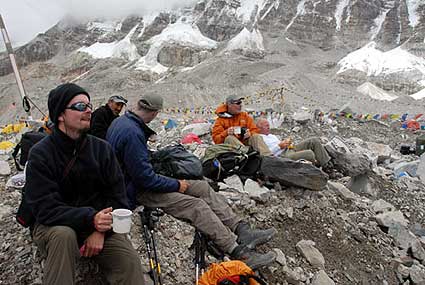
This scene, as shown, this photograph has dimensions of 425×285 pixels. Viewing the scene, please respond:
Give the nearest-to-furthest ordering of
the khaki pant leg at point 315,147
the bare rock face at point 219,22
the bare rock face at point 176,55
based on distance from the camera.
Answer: the khaki pant leg at point 315,147
the bare rock face at point 176,55
the bare rock face at point 219,22

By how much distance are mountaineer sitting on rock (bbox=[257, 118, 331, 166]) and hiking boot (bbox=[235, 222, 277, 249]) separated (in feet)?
7.17

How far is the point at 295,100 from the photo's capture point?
114ft

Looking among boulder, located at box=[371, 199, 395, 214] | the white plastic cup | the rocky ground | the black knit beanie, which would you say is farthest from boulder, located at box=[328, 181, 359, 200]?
the black knit beanie

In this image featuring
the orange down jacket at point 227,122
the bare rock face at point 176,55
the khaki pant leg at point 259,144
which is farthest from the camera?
the bare rock face at point 176,55

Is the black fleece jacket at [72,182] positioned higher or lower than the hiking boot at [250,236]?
higher

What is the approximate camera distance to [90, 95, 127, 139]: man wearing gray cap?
15.2ft

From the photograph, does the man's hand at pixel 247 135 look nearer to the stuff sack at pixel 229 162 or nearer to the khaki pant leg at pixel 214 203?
the stuff sack at pixel 229 162

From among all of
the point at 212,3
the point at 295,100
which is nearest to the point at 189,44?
the point at 212,3

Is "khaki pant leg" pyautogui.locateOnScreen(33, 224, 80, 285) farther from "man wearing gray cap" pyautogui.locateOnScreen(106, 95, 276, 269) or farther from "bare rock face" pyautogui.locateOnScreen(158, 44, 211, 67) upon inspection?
"bare rock face" pyautogui.locateOnScreen(158, 44, 211, 67)

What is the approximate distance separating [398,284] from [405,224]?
1.36 meters

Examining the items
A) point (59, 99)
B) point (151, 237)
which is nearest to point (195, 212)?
point (151, 237)

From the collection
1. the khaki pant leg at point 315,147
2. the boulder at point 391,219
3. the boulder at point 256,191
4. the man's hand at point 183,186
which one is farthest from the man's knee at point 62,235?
the boulder at point 391,219

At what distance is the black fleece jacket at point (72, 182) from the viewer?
2.47 m

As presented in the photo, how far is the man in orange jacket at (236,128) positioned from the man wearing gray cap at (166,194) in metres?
1.96
